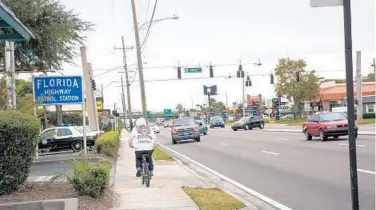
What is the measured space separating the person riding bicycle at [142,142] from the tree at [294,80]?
6169 cm

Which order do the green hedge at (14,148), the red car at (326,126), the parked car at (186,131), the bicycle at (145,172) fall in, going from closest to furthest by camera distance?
the green hedge at (14,148) → the bicycle at (145,172) → the red car at (326,126) → the parked car at (186,131)

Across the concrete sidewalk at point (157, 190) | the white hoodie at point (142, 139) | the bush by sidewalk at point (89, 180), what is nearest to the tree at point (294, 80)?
the concrete sidewalk at point (157, 190)

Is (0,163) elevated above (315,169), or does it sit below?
above

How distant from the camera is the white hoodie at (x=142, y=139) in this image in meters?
12.7

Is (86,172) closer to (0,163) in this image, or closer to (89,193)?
Result: (89,193)

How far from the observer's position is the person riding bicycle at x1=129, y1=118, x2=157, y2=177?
12.7 meters

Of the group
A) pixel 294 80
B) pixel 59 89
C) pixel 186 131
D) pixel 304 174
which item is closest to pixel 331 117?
pixel 186 131

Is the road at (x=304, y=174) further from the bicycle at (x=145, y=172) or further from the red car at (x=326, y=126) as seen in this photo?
the red car at (x=326, y=126)

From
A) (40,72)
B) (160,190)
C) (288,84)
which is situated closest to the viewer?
(160,190)

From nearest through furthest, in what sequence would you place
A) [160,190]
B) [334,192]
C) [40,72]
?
[334,192]
[160,190]
[40,72]

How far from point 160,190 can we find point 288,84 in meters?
63.4

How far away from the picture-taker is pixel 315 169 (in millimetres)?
14859

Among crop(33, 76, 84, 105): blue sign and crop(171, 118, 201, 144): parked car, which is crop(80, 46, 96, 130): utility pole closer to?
crop(171, 118, 201, 144): parked car

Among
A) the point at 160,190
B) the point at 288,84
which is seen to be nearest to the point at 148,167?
the point at 160,190
